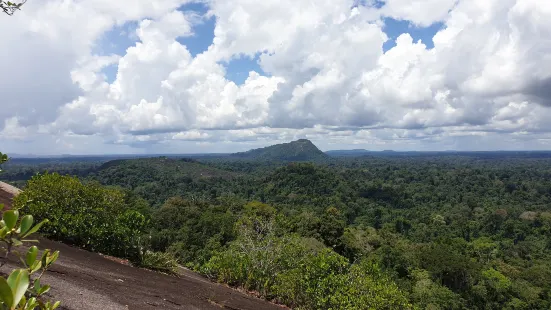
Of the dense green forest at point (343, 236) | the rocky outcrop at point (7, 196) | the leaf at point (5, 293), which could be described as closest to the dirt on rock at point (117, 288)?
the dense green forest at point (343, 236)

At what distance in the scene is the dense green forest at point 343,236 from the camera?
10.9 metres

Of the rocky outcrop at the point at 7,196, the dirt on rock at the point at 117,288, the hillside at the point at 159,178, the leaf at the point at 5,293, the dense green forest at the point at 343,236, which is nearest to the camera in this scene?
the leaf at the point at 5,293

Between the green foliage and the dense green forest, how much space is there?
0.16 feet

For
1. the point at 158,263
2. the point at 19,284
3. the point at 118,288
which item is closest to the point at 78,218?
the point at 158,263

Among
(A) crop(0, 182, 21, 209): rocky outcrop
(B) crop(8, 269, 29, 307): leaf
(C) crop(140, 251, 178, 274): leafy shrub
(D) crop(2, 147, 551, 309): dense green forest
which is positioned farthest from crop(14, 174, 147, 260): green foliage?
(B) crop(8, 269, 29, 307): leaf

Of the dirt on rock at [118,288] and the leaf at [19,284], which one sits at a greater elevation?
the leaf at [19,284]

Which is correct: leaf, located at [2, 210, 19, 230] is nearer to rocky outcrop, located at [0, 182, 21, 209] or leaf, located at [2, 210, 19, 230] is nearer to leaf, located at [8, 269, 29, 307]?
leaf, located at [8, 269, 29, 307]

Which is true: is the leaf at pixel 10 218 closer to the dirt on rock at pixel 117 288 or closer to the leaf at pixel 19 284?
the leaf at pixel 19 284

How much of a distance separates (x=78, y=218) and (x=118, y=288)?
4.48m

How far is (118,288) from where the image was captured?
7.18 metres

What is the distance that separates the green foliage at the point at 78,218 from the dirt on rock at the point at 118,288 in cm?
86

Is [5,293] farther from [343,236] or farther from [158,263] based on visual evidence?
[343,236]

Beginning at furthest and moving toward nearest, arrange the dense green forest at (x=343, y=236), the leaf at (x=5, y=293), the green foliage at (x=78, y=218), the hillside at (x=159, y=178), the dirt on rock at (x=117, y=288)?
the hillside at (x=159, y=178) < the dense green forest at (x=343, y=236) < the green foliage at (x=78, y=218) < the dirt on rock at (x=117, y=288) < the leaf at (x=5, y=293)

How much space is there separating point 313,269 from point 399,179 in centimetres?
Answer: 14071
